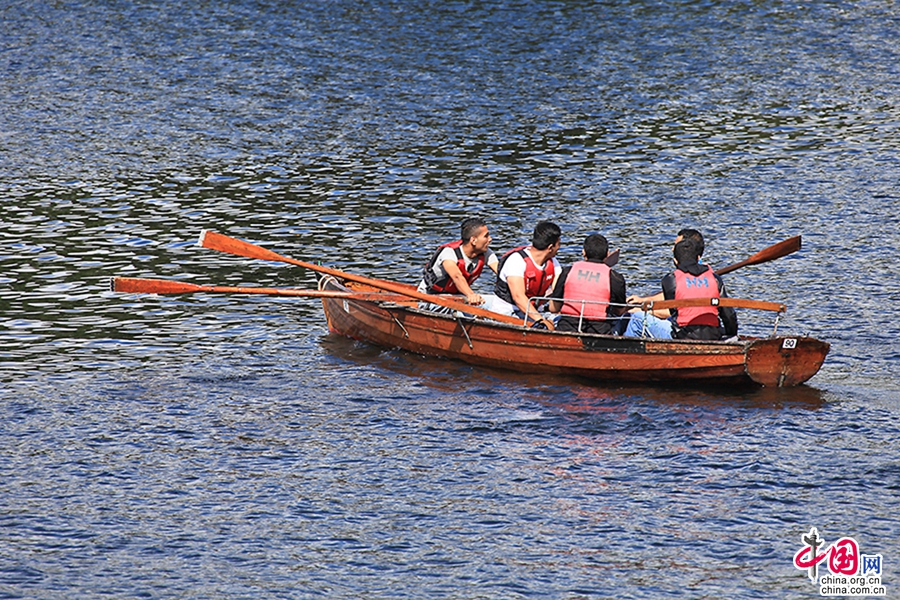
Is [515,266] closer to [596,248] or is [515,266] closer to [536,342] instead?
[536,342]

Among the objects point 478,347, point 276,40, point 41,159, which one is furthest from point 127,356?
point 276,40

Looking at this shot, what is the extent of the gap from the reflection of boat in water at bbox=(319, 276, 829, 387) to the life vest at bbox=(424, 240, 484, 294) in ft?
1.56

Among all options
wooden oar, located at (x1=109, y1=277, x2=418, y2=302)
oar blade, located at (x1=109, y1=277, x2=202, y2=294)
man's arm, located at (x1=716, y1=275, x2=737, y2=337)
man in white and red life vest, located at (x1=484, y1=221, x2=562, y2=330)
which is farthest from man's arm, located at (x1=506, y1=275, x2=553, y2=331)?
oar blade, located at (x1=109, y1=277, x2=202, y2=294)

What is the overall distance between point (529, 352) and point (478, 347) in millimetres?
973

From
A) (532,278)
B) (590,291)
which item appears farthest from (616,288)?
(532,278)

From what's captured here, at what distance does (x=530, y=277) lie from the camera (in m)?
19.3

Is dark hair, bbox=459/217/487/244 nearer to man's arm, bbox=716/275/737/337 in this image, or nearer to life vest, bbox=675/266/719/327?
life vest, bbox=675/266/719/327

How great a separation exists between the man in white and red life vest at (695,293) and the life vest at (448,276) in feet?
11.7

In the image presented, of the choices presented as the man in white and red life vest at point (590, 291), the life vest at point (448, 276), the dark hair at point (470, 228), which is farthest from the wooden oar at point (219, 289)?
the man in white and red life vest at point (590, 291)

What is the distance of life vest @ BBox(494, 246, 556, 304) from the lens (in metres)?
19.3

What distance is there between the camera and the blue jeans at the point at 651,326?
1814 cm

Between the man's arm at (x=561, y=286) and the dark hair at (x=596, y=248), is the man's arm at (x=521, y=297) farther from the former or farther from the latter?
the dark hair at (x=596, y=248)

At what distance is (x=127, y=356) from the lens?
66.7 ft

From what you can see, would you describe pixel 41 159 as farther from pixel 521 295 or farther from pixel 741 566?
pixel 741 566
